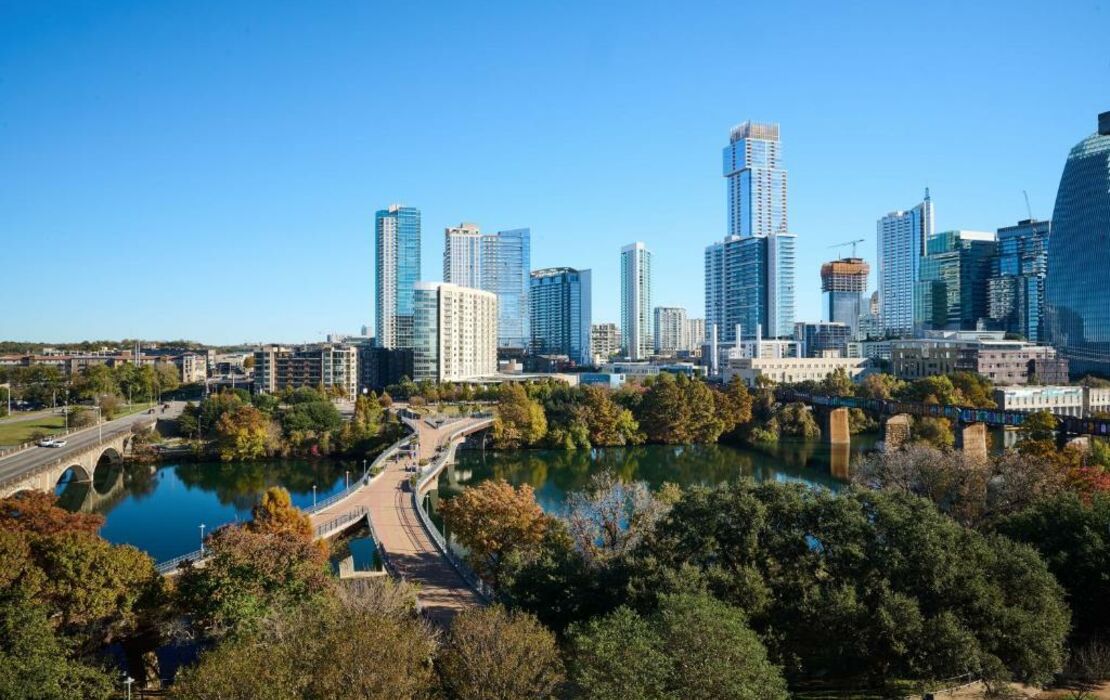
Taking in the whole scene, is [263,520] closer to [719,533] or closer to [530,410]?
[719,533]

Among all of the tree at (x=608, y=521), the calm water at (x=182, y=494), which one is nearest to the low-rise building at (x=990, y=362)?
the calm water at (x=182, y=494)

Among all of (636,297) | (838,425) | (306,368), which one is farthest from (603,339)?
(838,425)

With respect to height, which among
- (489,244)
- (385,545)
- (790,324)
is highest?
(489,244)

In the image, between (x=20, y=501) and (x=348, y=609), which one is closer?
(x=348, y=609)

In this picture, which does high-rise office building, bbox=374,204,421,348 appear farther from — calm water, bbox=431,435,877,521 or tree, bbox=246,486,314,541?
tree, bbox=246,486,314,541

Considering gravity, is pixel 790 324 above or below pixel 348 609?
above

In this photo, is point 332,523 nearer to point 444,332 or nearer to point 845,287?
point 444,332

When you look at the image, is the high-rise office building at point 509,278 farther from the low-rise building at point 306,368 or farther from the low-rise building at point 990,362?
the low-rise building at point 990,362

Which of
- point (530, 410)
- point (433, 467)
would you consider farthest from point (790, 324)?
point (433, 467)

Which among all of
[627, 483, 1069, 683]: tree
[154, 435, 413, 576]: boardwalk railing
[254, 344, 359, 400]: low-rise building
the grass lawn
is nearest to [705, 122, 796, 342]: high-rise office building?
[254, 344, 359, 400]: low-rise building
